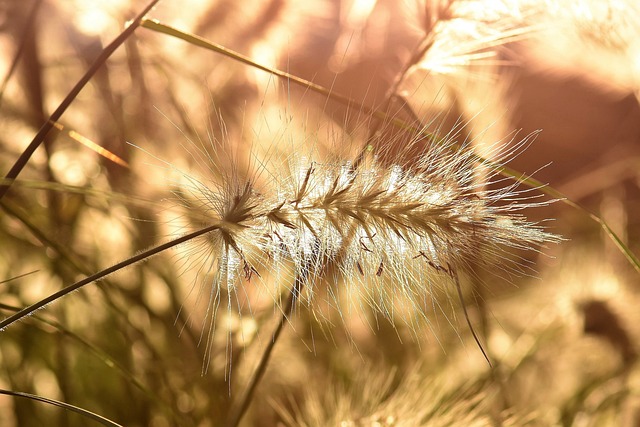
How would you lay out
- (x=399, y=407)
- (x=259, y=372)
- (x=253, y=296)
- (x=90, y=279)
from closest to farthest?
(x=90, y=279), (x=259, y=372), (x=399, y=407), (x=253, y=296)

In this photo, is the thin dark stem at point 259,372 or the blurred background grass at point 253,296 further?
the blurred background grass at point 253,296

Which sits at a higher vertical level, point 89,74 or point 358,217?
point 89,74

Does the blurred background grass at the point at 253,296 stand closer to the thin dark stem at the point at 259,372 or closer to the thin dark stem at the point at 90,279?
the thin dark stem at the point at 259,372

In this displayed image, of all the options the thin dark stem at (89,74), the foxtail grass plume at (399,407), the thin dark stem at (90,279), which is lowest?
the foxtail grass plume at (399,407)

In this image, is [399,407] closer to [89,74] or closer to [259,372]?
[259,372]

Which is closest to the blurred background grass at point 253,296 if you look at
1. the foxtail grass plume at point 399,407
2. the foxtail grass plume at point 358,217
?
the foxtail grass plume at point 399,407

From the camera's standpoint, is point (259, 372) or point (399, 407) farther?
point (399, 407)

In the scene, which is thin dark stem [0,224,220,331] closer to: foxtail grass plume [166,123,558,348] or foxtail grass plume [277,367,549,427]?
foxtail grass plume [166,123,558,348]

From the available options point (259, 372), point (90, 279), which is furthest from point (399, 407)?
point (90, 279)

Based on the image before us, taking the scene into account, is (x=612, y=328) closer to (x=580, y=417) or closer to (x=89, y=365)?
(x=580, y=417)
